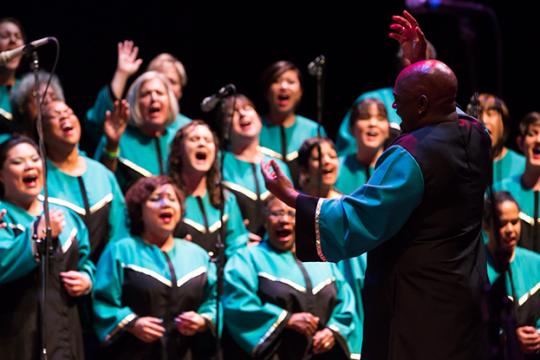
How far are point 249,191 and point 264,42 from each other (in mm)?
1752

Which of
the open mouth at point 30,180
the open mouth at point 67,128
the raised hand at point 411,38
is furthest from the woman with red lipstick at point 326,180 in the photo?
the raised hand at point 411,38

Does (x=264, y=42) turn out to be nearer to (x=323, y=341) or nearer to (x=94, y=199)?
(x=94, y=199)

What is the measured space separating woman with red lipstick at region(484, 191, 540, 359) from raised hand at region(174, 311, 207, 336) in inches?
62.0

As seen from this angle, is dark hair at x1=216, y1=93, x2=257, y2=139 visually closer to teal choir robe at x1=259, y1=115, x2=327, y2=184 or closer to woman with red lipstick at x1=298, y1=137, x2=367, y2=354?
teal choir robe at x1=259, y1=115, x2=327, y2=184

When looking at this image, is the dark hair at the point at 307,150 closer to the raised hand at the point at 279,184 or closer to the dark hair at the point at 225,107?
the dark hair at the point at 225,107

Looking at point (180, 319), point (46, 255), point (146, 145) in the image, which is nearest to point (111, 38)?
point (146, 145)

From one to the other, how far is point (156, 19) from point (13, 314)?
2.85 m

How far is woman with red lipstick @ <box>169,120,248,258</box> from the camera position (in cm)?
522

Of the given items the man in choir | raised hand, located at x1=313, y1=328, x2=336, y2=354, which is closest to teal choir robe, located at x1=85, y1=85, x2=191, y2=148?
raised hand, located at x1=313, y1=328, x2=336, y2=354

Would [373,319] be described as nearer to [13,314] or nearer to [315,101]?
[13,314]

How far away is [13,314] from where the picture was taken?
4312mm

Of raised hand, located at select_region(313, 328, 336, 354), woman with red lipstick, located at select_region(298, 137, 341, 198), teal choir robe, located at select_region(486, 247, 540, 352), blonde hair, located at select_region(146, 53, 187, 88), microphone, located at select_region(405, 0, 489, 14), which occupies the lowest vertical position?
raised hand, located at select_region(313, 328, 336, 354)

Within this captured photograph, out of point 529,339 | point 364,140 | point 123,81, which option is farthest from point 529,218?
point 123,81

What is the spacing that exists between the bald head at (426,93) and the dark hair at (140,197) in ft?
6.20
